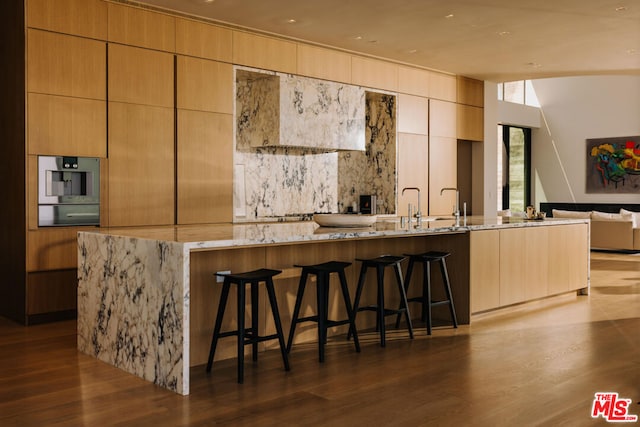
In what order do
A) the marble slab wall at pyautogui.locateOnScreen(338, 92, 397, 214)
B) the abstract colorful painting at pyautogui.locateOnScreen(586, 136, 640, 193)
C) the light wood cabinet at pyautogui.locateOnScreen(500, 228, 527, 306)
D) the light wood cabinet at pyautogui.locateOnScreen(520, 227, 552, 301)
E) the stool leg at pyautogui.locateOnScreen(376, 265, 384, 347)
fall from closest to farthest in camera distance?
the stool leg at pyautogui.locateOnScreen(376, 265, 384, 347) → the light wood cabinet at pyautogui.locateOnScreen(500, 228, 527, 306) → the light wood cabinet at pyautogui.locateOnScreen(520, 227, 552, 301) → the marble slab wall at pyautogui.locateOnScreen(338, 92, 397, 214) → the abstract colorful painting at pyautogui.locateOnScreen(586, 136, 640, 193)

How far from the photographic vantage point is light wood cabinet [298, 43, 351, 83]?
7582 millimetres

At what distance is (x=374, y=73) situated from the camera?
841 cm

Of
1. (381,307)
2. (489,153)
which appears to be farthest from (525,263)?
(489,153)

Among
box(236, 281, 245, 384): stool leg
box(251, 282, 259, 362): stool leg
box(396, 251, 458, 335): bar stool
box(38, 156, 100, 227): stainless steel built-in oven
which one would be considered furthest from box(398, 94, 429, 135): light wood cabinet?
box(236, 281, 245, 384): stool leg

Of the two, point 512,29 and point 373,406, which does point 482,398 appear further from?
point 512,29

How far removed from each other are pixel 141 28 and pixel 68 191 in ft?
5.49

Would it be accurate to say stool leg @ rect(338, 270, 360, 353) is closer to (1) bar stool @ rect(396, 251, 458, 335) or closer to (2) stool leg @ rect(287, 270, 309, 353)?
(2) stool leg @ rect(287, 270, 309, 353)

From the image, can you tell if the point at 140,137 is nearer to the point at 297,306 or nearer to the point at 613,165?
the point at 297,306

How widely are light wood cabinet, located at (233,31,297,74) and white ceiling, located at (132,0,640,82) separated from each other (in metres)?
0.13

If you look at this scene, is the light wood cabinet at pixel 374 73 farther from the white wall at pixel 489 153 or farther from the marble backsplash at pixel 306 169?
the white wall at pixel 489 153

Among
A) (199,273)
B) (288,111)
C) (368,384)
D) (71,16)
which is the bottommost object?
(368,384)

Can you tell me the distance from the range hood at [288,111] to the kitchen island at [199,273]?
2427 millimetres

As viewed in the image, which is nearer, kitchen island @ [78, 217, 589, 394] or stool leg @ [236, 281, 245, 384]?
kitchen island @ [78, 217, 589, 394]

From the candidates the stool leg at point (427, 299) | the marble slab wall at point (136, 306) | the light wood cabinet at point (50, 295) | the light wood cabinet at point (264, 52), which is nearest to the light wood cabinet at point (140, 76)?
the light wood cabinet at point (264, 52)
